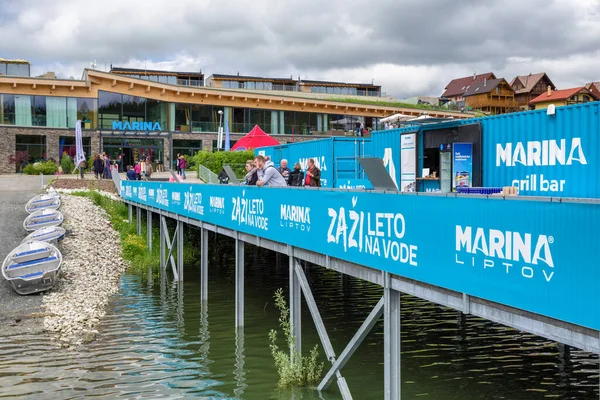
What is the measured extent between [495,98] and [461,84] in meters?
17.9

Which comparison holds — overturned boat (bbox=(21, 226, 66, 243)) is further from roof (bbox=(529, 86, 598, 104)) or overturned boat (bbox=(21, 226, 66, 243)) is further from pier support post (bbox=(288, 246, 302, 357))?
roof (bbox=(529, 86, 598, 104))

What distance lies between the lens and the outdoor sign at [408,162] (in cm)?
1839

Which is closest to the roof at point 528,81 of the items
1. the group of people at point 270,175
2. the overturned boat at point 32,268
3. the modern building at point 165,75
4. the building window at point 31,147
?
the modern building at point 165,75

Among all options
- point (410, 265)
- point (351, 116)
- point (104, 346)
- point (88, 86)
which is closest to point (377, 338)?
point (104, 346)

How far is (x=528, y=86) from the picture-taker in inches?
4734

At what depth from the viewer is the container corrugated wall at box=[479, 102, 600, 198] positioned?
12648mm

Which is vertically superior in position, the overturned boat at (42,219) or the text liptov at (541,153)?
the text liptov at (541,153)

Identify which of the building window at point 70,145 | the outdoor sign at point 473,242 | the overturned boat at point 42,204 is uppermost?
the building window at point 70,145

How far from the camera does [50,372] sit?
11469 mm

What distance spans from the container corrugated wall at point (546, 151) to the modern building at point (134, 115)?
119 feet

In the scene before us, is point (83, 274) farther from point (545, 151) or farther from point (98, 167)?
point (98, 167)

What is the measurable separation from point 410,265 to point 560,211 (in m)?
2.29

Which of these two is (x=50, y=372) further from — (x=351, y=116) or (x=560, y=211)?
(x=351, y=116)

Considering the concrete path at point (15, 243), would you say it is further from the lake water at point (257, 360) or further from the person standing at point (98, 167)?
the person standing at point (98, 167)
